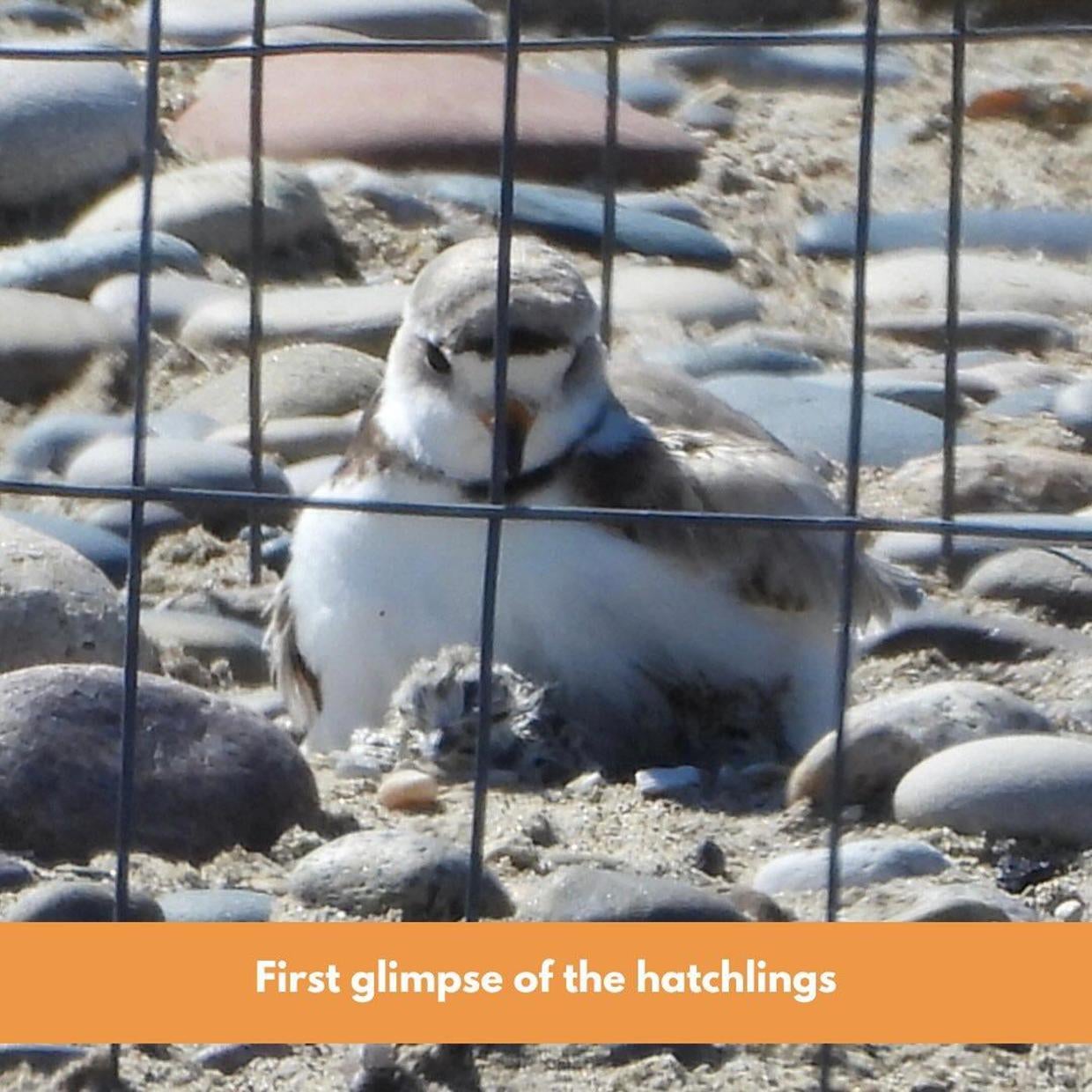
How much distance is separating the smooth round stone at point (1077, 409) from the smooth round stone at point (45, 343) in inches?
69.5

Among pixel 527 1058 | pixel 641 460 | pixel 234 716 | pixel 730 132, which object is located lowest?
pixel 527 1058

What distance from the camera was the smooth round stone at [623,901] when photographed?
2.72 metres

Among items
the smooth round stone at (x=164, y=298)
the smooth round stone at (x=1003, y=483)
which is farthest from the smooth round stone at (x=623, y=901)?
the smooth round stone at (x=164, y=298)

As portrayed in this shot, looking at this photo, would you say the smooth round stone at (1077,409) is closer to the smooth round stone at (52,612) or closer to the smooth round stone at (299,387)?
the smooth round stone at (299,387)

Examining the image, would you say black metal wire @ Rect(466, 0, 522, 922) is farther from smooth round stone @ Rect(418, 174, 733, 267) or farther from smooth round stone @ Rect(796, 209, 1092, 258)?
smooth round stone @ Rect(796, 209, 1092, 258)

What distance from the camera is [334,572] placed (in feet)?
12.9

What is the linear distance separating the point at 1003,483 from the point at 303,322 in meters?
1.46

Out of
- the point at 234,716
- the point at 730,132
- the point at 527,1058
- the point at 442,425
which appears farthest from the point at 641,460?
the point at 730,132

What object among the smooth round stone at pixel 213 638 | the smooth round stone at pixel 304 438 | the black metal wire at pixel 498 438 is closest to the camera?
the black metal wire at pixel 498 438

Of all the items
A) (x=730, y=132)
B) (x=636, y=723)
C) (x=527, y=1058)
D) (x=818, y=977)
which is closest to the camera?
(x=818, y=977)

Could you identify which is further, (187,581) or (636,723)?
(187,581)

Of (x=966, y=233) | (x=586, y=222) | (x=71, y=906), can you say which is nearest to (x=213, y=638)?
(x=71, y=906)

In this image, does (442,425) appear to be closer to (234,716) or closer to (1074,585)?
(234,716)

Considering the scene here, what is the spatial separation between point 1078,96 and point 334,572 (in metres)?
4.15
